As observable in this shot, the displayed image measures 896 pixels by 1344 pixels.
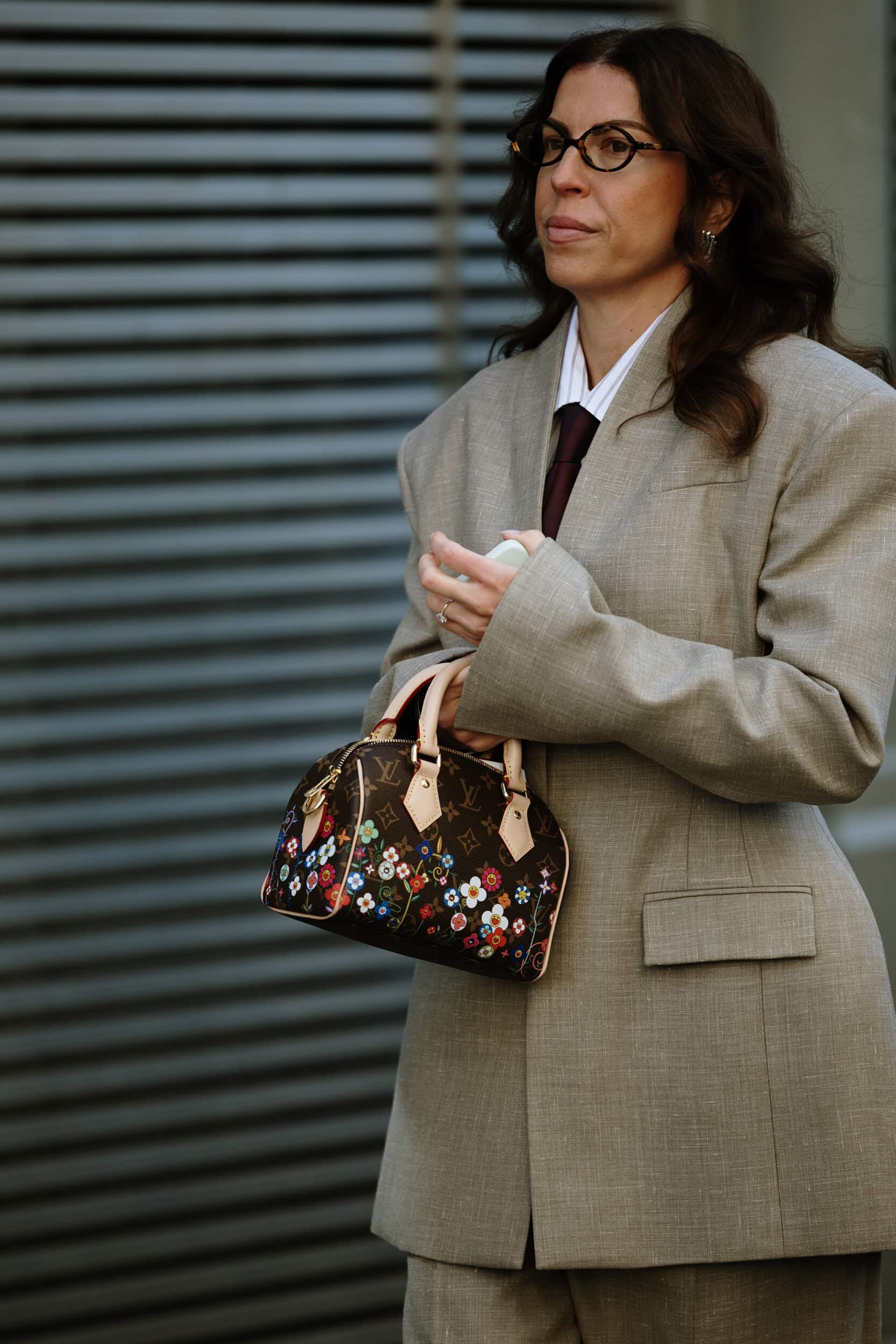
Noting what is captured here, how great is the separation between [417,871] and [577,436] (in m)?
0.72

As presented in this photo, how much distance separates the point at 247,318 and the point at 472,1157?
1.90 meters

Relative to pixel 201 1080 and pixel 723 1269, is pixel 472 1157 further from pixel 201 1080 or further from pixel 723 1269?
pixel 201 1080

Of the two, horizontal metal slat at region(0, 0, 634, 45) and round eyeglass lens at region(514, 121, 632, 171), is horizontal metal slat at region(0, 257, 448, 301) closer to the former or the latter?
horizontal metal slat at region(0, 0, 634, 45)

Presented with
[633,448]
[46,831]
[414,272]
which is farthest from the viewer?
[414,272]

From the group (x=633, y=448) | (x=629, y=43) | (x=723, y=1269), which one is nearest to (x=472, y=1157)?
(x=723, y=1269)

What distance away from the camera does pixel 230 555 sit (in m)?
3.19

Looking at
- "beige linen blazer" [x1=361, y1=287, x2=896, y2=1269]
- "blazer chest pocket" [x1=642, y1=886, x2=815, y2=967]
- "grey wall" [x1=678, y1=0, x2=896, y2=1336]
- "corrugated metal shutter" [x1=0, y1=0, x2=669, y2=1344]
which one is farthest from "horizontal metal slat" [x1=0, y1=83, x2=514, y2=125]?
"blazer chest pocket" [x1=642, y1=886, x2=815, y2=967]

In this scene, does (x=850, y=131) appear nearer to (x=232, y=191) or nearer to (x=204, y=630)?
(x=232, y=191)

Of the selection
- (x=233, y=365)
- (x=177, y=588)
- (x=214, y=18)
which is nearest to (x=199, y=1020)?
(x=177, y=588)

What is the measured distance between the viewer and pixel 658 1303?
1.93 meters

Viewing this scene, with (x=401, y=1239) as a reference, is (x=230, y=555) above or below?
above

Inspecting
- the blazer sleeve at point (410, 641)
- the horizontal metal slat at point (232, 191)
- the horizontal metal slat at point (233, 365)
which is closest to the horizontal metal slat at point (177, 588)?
the horizontal metal slat at point (233, 365)

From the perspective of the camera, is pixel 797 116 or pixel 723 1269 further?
pixel 797 116

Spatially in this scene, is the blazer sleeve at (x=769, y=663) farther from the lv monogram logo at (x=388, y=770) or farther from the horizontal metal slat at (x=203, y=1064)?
the horizontal metal slat at (x=203, y=1064)
